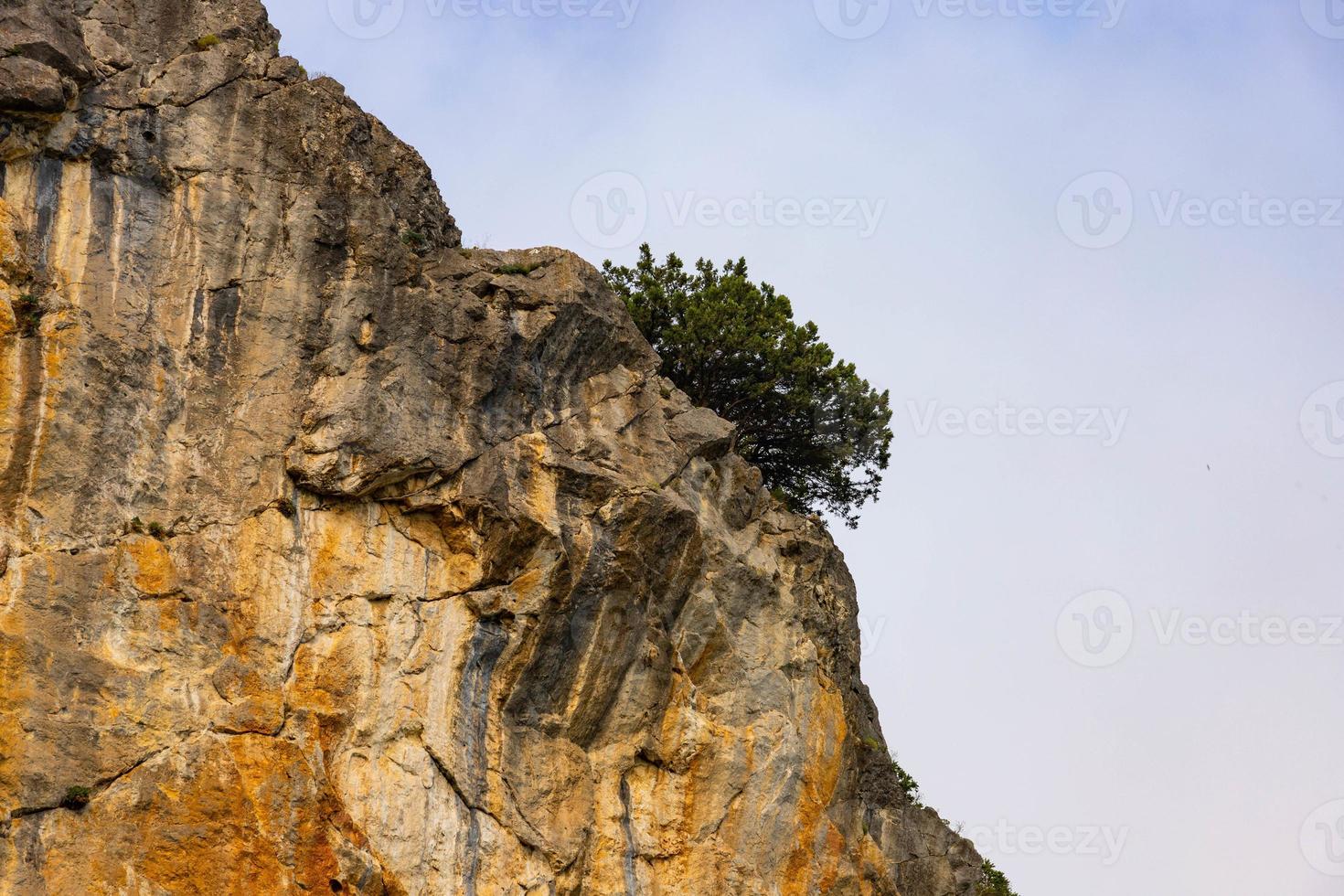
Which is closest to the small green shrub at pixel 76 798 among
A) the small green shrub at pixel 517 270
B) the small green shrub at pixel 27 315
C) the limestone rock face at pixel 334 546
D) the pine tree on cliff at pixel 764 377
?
the limestone rock face at pixel 334 546

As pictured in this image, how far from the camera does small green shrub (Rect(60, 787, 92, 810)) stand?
2136 cm

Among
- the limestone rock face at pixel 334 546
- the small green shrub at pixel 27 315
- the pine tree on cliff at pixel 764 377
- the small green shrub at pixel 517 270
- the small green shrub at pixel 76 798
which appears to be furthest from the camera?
the pine tree on cliff at pixel 764 377

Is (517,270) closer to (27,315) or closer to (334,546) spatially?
(334,546)

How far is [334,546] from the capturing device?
25.7 meters

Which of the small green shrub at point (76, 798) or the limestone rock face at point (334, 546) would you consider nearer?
the small green shrub at point (76, 798)

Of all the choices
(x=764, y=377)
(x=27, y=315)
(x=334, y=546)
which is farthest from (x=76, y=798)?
(x=764, y=377)

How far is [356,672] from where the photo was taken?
24.7 metres

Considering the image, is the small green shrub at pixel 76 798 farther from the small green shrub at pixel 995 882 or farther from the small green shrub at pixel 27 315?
the small green shrub at pixel 995 882

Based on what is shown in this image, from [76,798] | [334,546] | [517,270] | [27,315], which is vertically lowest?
[76,798]

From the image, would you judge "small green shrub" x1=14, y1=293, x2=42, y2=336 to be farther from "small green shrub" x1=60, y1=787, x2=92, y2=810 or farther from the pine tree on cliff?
the pine tree on cliff

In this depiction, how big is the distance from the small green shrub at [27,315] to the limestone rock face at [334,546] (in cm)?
7

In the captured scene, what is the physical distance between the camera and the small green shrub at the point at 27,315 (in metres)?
23.4

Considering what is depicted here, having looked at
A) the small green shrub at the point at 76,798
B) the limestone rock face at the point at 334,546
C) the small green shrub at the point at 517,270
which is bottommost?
the small green shrub at the point at 76,798

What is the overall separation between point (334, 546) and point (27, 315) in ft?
19.4
